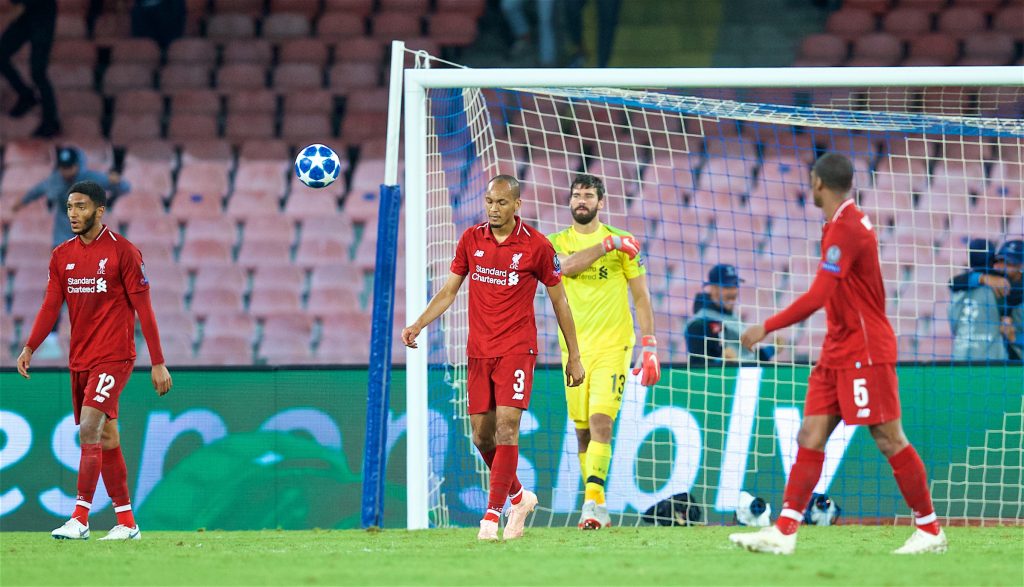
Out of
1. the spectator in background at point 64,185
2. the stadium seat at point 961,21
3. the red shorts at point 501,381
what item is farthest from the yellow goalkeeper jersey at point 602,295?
the stadium seat at point 961,21

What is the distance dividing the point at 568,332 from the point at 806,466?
1655 millimetres

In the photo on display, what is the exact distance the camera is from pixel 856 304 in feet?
18.6

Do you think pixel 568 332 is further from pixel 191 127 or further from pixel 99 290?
pixel 191 127

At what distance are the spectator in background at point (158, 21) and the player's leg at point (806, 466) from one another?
36.5 ft

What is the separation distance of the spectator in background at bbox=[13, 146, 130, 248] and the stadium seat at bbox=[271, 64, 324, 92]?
210 centimetres

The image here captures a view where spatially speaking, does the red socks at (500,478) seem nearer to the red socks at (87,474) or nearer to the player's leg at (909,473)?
the player's leg at (909,473)

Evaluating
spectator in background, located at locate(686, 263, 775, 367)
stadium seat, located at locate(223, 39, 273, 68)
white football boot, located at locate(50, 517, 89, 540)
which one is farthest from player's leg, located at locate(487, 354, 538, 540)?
stadium seat, located at locate(223, 39, 273, 68)

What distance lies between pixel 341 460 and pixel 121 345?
7.73 ft

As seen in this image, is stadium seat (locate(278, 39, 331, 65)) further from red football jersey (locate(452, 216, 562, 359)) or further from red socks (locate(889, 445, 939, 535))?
red socks (locate(889, 445, 939, 535))

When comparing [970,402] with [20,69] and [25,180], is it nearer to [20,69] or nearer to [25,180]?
[25,180]

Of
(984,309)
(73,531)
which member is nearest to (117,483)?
(73,531)

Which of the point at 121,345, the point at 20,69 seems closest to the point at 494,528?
the point at 121,345

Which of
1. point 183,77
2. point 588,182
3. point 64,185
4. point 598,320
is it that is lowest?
point 598,320

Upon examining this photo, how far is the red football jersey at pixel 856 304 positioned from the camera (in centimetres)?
556
